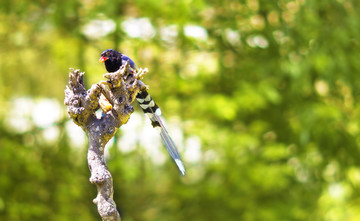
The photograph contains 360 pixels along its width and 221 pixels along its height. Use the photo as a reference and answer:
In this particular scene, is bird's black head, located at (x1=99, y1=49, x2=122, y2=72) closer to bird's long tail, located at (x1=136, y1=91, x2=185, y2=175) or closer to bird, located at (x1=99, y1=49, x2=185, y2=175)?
bird, located at (x1=99, y1=49, x2=185, y2=175)

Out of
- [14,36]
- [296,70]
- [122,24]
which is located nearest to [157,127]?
[296,70]

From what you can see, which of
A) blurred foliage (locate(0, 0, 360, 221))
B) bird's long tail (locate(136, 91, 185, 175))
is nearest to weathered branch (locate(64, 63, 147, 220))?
bird's long tail (locate(136, 91, 185, 175))

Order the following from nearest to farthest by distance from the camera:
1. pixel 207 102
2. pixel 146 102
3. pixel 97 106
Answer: pixel 97 106
pixel 146 102
pixel 207 102

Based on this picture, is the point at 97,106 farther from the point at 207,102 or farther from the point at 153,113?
the point at 207,102

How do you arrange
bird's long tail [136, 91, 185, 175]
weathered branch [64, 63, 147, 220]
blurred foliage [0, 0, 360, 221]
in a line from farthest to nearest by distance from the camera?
blurred foliage [0, 0, 360, 221], bird's long tail [136, 91, 185, 175], weathered branch [64, 63, 147, 220]

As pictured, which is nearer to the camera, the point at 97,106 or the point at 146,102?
the point at 97,106

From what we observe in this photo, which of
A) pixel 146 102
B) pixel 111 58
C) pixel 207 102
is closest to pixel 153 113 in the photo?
pixel 146 102

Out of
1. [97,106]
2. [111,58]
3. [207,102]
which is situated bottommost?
[97,106]

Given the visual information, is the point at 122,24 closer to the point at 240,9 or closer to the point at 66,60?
the point at 66,60
